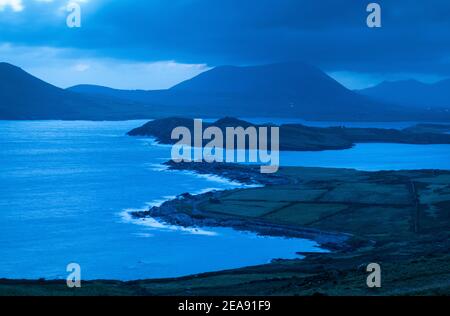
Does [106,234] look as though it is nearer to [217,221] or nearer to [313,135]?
[217,221]

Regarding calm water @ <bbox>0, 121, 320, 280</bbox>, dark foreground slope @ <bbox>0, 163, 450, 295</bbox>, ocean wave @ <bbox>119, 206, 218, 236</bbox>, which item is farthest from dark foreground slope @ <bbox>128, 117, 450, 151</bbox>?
ocean wave @ <bbox>119, 206, 218, 236</bbox>

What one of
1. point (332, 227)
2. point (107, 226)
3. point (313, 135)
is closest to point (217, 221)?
point (107, 226)

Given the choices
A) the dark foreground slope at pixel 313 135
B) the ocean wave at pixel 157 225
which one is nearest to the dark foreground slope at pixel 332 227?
the ocean wave at pixel 157 225

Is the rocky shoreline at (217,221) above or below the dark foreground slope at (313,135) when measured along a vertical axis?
below

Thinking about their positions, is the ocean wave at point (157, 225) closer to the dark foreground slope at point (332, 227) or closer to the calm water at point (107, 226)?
the calm water at point (107, 226)

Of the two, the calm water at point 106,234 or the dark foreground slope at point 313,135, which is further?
the dark foreground slope at point 313,135

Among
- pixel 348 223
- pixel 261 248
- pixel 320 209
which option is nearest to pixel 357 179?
pixel 320 209

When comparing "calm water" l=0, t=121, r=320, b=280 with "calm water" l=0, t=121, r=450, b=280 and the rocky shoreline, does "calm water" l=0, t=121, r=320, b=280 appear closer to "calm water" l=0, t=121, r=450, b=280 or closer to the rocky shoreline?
"calm water" l=0, t=121, r=450, b=280
